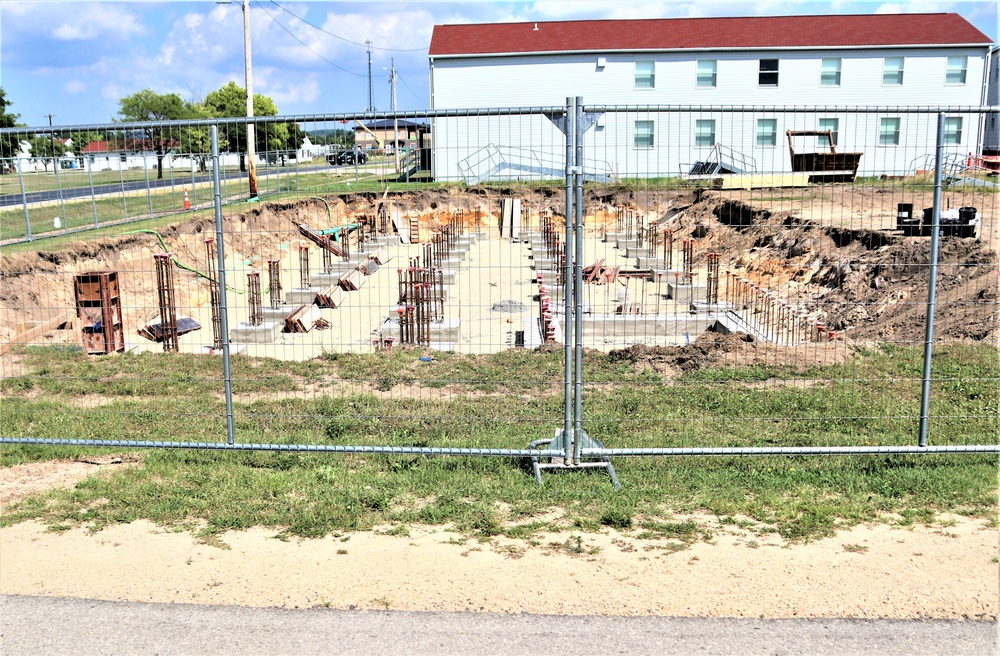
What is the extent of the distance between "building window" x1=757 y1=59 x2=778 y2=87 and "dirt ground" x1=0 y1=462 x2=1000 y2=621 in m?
36.9

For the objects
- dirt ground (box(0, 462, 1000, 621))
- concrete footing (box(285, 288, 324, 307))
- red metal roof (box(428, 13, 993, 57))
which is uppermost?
red metal roof (box(428, 13, 993, 57))

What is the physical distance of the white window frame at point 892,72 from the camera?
38438mm

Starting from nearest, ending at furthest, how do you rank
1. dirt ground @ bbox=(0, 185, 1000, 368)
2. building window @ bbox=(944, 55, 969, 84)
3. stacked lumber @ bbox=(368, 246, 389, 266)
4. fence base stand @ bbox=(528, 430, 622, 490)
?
fence base stand @ bbox=(528, 430, 622, 490), dirt ground @ bbox=(0, 185, 1000, 368), stacked lumber @ bbox=(368, 246, 389, 266), building window @ bbox=(944, 55, 969, 84)

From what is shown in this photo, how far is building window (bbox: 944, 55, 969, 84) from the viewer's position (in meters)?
38.4

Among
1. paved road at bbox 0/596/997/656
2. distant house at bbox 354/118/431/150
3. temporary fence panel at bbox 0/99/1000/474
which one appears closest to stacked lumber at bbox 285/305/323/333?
temporary fence panel at bbox 0/99/1000/474

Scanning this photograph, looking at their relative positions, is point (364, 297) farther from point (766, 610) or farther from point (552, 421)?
point (766, 610)

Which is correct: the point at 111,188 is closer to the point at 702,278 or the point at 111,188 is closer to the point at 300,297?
the point at 300,297

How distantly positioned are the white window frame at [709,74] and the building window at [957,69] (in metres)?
10.5

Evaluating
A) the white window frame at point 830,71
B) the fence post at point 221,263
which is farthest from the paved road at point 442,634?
the white window frame at point 830,71

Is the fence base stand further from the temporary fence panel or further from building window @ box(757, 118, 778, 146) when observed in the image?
building window @ box(757, 118, 778, 146)

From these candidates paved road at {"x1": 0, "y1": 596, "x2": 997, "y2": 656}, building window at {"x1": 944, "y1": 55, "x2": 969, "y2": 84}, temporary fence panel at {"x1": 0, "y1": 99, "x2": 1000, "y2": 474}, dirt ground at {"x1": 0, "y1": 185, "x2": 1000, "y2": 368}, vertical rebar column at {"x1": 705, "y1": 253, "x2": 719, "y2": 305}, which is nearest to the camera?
paved road at {"x1": 0, "y1": 596, "x2": 997, "y2": 656}

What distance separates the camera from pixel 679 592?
15.7ft

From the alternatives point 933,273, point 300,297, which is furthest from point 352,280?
point 933,273

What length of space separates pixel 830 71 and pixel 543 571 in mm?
39290
